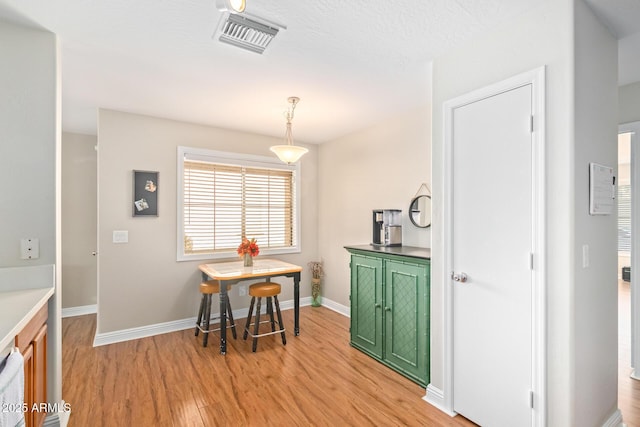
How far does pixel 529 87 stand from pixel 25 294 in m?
3.21

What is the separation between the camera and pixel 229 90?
298 centimetres

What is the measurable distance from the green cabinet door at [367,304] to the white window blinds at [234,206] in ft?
5.80

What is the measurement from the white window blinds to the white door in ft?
9.74

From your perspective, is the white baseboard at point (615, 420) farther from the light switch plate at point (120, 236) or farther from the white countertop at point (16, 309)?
the light switch plate at point (120, 236)

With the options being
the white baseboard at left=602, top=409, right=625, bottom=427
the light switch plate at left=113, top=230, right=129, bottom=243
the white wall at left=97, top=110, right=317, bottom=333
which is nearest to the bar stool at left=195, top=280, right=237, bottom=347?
the white wall at left=97, top=110, right=317, bottom=333

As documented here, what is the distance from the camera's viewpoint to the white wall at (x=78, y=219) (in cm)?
442

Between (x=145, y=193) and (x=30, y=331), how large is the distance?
91.5 inches

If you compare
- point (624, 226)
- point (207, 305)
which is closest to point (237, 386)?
point (207, 305)

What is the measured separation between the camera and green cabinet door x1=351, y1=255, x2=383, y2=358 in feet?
9.92

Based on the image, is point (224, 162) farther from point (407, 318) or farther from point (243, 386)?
point (407, 318)

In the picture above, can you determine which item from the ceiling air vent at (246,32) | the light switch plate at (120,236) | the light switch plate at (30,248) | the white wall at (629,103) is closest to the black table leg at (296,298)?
the light switch plate at (120,236)

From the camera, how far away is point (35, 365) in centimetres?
169

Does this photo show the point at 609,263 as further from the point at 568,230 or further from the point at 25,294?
the point at 25,294

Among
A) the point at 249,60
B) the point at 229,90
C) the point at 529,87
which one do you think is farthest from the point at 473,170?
the point at 229,90
